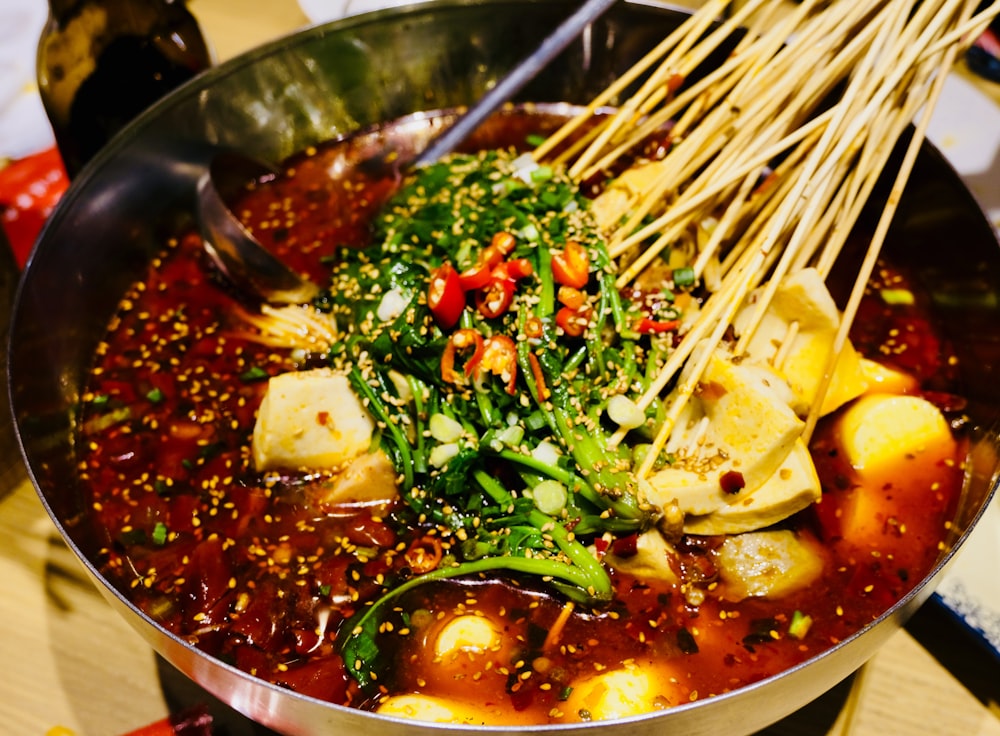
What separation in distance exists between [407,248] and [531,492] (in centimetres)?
93

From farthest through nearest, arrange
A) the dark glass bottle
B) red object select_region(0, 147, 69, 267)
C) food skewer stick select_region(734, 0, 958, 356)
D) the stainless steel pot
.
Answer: red object select_region(0, 147, 69, 267) < the dark glass bottle < food skewer stick select_region(734, 0, 958, 356) < the stainless steel pot

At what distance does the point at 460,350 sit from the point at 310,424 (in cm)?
47

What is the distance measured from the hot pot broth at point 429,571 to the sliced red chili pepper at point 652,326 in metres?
0.05

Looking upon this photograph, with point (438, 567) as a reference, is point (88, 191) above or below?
above

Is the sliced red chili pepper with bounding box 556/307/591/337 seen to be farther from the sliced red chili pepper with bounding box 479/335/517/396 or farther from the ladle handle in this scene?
the ladle handle

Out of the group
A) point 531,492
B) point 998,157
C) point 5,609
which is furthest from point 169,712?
point 998,157

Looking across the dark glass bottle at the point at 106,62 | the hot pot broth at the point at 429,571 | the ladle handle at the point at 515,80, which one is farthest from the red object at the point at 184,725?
the dark glass bottle at the point at 106,62

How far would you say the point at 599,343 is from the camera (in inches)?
86.4

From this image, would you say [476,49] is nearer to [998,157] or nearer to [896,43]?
[896,43]

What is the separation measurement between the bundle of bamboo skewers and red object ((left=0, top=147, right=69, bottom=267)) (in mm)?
2061

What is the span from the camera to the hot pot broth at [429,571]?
1.88 m

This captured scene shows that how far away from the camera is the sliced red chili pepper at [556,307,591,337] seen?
2145 millimetres

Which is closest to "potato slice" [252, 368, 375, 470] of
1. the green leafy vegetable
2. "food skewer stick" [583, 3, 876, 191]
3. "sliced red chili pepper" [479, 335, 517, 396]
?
the green leafy vegetable

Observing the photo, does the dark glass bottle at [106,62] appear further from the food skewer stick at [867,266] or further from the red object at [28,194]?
the food skewer stick at [867,266]
